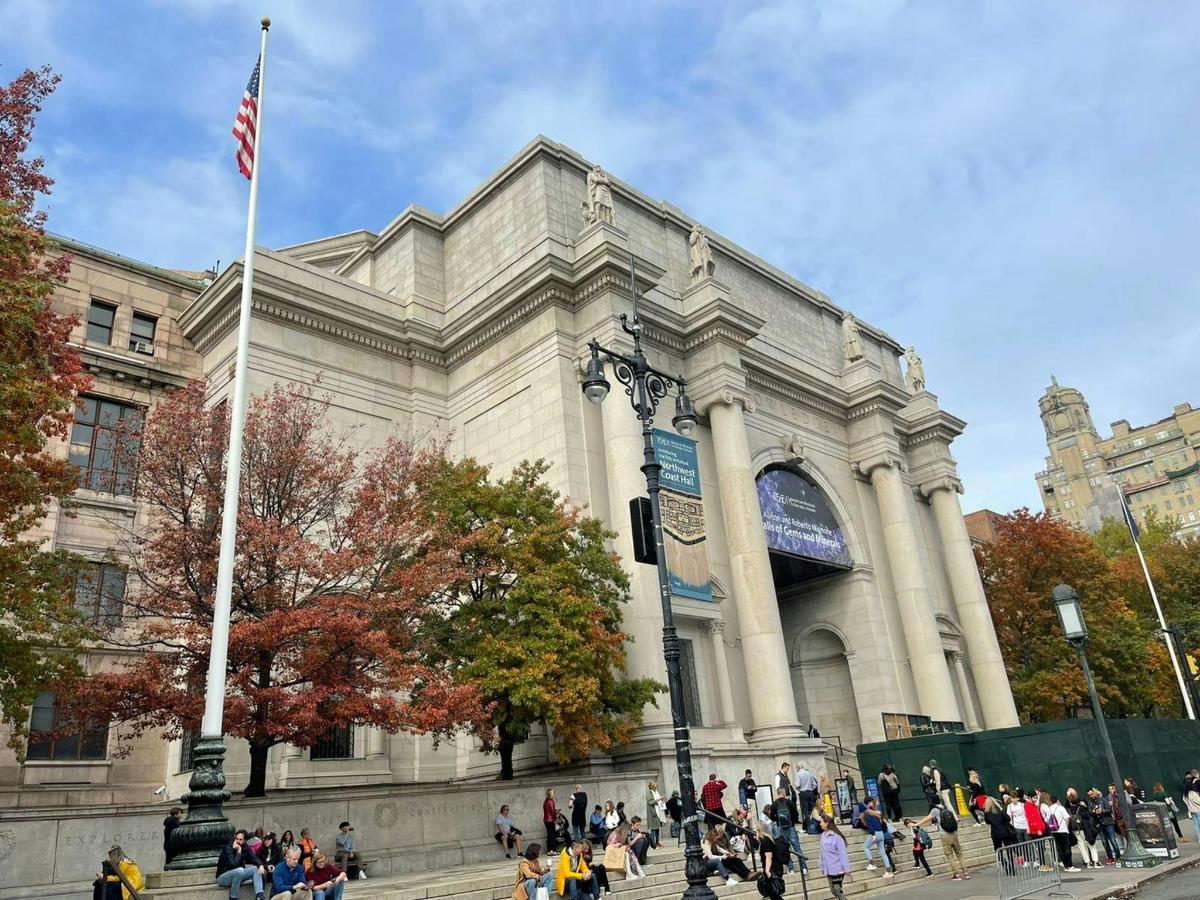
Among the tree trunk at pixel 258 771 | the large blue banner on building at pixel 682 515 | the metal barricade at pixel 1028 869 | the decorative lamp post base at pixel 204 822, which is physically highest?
the large blue banner on building at pixel 682 515

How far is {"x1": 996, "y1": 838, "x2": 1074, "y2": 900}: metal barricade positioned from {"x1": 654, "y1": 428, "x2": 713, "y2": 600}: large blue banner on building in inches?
299

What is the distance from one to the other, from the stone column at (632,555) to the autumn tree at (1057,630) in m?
27.9

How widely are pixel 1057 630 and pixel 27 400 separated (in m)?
47.1

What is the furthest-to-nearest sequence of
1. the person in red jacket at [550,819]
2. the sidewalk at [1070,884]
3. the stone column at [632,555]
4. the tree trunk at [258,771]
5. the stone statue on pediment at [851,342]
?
the stone statue on pediment at [851,342], the stone column at [632,555], the person in red jacket at [550,819], the tree trunk at [258,771], the sidewalk at [1070,884]

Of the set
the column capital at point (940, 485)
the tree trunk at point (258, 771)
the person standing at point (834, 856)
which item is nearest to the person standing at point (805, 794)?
the person standing at point (834, 856)

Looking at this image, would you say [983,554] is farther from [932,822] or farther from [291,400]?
[291,400]

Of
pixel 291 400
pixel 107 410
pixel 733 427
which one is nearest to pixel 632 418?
pixel 733 427

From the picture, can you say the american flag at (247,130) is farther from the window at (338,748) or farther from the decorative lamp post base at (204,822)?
the window at (338,748)

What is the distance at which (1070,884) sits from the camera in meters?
17.6

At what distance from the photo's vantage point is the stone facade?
128m

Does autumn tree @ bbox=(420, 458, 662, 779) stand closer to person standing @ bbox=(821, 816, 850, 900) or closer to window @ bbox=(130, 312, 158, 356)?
person standing @ bbox=(821, 816, 850, 900)

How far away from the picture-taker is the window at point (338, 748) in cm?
2666

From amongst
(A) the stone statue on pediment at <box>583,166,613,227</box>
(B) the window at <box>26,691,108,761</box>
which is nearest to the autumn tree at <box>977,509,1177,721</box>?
(A) the stone statue on pediment at <box>583,166,613,227</box>

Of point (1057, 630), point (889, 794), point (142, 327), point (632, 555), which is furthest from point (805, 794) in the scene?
point (1057, 630)
